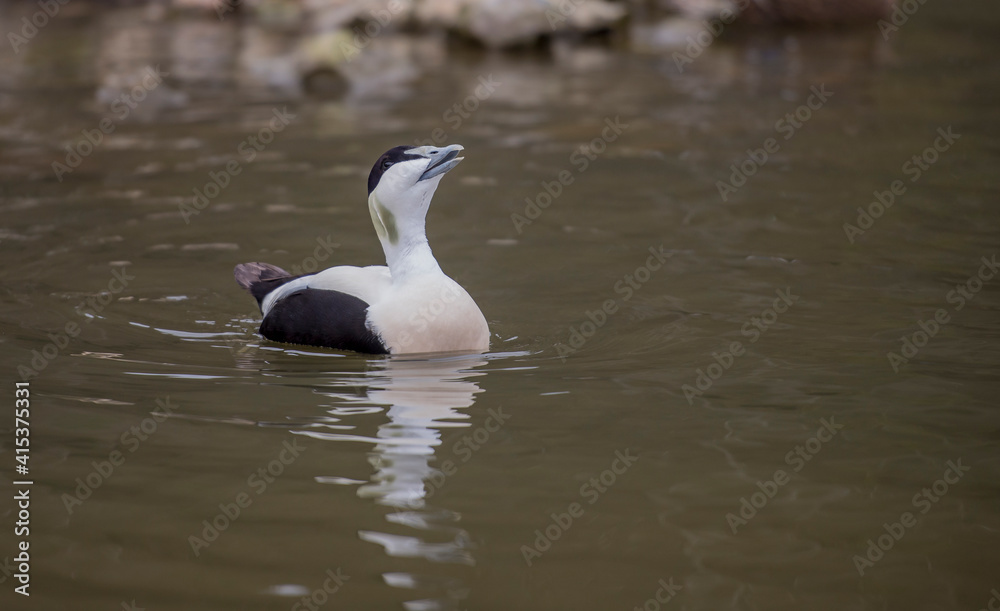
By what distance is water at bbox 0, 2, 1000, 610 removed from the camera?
3852 millimetres

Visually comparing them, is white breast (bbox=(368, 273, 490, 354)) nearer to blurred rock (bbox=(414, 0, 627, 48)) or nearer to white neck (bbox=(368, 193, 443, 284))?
white neck (bbox=(368, 193, 443, 284))

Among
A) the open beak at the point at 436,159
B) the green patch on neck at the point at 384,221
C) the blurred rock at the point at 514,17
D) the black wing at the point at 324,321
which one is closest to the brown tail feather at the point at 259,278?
the black wing at the point at 324,321

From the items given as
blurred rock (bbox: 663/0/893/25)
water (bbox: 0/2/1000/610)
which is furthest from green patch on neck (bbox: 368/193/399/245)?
blurred rock (bbox: 663/0/893/25)

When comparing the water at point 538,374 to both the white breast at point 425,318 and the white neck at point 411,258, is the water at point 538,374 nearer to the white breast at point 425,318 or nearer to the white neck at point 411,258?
the white breast at point 425,318

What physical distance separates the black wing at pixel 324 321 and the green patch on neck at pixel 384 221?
0.35m

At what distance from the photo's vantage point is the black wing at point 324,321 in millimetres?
5945

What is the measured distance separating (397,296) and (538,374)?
0.81m

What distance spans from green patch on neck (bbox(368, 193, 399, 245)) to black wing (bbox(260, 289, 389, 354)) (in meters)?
0.35

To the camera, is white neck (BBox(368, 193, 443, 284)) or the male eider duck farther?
white neck (BBox(368, 193, 443, 284))

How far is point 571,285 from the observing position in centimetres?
734

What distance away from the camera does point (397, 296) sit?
5.93 m

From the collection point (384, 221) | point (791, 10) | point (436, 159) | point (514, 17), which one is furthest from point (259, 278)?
point (791, 10)

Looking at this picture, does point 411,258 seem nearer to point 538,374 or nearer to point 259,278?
point 538,374

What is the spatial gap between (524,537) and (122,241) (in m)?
5.15
